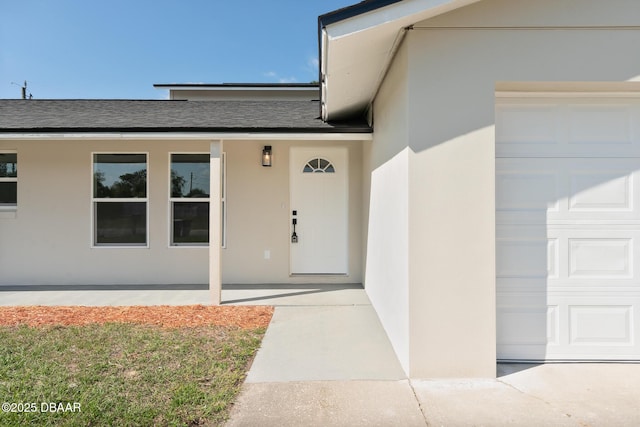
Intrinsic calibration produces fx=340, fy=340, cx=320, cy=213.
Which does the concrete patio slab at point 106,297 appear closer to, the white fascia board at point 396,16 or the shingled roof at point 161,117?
the shingled roof at point 161,117

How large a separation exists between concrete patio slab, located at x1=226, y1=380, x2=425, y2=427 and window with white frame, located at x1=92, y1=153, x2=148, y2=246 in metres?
4.96

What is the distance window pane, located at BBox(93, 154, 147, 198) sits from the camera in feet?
21.7

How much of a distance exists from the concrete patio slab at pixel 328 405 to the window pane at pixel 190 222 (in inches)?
169

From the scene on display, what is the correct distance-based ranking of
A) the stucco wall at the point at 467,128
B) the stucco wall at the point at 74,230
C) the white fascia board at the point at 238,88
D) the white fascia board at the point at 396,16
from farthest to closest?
the white fascia board at the point at 238,88
the stucco wall at the point at 74,230
the stucco wall at the point at 467,128
the white fascia board at the point at 396,16

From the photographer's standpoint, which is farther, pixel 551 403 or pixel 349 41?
pixel 349 41

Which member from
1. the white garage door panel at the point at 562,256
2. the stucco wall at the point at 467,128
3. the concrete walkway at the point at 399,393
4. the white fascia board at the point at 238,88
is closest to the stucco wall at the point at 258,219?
the concrete walkway at the point at 399,393

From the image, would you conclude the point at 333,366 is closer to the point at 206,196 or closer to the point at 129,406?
the point at 129,406

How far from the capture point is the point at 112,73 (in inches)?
618

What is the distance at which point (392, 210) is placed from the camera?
12.5 ft

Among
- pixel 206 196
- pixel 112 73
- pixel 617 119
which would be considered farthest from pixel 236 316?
pixel 112 73

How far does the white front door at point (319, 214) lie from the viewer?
672cm

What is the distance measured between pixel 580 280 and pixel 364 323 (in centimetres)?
242

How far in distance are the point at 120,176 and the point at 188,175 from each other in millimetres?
1327

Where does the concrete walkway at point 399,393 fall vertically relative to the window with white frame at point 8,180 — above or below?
below
